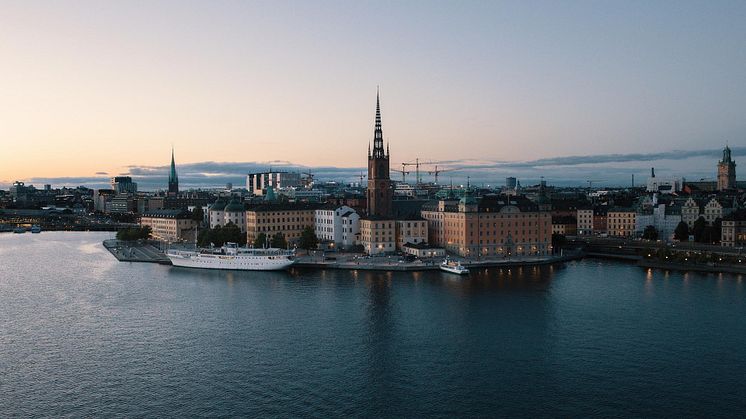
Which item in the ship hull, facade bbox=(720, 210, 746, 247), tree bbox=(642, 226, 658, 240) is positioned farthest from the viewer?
tree bbox=(642, 226, 658, 240)

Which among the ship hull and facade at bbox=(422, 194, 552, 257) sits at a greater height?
facade at bbox=(422, 194, 552, 257)

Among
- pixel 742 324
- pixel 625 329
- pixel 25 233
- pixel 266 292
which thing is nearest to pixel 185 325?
pixel 266 292

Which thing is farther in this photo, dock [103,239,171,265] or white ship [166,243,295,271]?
dock [103,239,171,265]

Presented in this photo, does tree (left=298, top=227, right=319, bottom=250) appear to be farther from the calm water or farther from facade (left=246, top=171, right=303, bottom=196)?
facade (left=246, top=171, right=303, bottom=196)

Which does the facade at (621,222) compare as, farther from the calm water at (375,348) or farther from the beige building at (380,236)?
the calm water at (375,348)

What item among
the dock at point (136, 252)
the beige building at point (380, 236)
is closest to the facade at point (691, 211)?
the beige building at point (380, 236)

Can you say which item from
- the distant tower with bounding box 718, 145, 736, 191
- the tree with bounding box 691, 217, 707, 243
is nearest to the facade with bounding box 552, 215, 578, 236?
the tree with bounding box 691, 217, 707, 243
